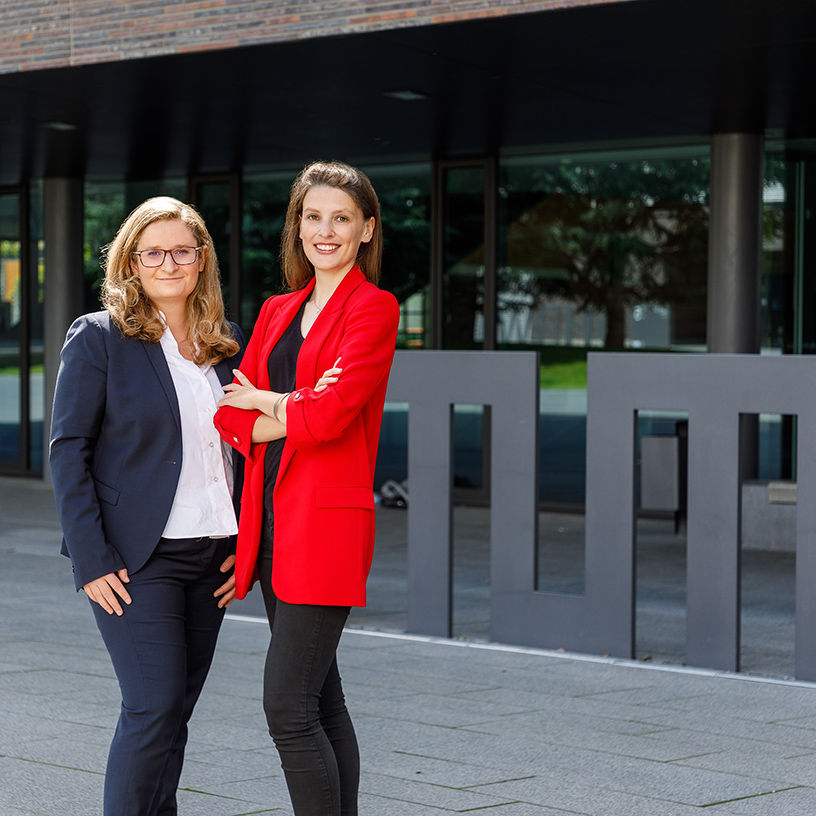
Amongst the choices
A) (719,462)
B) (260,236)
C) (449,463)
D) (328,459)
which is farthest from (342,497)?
(260,236)

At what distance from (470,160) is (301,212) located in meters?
10.0

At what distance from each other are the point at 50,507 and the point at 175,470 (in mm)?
10507

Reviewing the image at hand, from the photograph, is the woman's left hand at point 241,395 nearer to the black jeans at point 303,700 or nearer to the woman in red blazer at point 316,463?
the woman in red blazer at point 316,463

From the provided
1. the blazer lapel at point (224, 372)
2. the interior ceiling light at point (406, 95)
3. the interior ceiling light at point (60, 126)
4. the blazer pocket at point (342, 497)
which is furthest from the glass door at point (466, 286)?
the blazer pocket at point (342, 497)

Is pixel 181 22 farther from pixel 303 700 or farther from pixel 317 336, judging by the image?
pixel 303 700

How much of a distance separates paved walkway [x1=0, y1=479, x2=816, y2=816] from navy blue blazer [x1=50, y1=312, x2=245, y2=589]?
1.25 m

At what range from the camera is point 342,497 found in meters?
3.34

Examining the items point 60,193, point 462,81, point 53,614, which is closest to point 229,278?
point 60,193

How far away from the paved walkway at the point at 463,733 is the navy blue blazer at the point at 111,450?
1.25 metres

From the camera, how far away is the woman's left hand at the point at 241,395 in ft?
11.2

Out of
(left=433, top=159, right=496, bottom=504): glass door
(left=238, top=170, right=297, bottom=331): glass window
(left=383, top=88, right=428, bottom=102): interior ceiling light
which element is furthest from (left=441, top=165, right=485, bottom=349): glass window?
(left=383, top=88, right=428, bottom=102): interior ceiling light

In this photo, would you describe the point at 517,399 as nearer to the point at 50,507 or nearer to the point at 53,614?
the point at 53,614

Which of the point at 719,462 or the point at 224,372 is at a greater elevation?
the point at 224,372

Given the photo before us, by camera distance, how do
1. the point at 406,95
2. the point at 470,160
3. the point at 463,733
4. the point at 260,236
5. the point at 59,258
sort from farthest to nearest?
the point at 59,258
the point at 260,236
the point at 470,160
the point at 406,95
the point at 463,733
